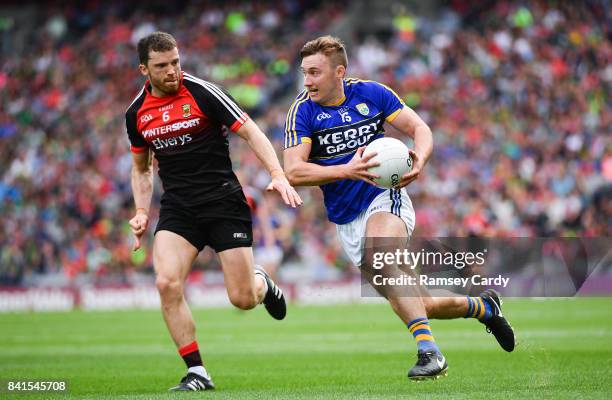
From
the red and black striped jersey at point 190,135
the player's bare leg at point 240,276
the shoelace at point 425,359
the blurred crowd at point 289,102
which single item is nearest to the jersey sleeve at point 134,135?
the red and black striped jersey at point 190,135

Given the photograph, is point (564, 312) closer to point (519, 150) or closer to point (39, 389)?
point (519, 150)

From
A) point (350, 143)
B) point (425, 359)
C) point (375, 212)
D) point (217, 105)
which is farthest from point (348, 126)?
point (425, 359)

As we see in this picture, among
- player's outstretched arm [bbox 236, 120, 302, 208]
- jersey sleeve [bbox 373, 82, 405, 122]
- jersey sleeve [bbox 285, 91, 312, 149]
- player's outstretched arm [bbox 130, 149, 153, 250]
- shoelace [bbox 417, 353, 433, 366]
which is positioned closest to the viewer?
player's outstretched arm [bbox 236, 120, 302, 208]

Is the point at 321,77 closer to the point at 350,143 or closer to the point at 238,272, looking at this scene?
the point at 350,143

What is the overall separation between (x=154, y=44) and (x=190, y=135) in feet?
2.54

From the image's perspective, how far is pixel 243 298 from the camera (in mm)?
8430

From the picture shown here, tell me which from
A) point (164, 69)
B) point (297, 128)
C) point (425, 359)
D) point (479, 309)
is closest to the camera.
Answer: point (425, 359)

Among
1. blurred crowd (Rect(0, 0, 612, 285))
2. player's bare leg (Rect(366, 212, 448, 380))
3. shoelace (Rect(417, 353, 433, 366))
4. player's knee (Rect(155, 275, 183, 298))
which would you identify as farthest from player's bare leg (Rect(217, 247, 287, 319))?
blurred crowd (Rect(0, 0, 612, 285))

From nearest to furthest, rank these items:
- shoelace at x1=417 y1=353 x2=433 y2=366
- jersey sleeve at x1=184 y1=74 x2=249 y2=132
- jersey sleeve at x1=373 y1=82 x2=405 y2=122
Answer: shoelace at x1=417 y1=353 x2=433 y2=366 < jersey sleeve at x1=184 y1=74 x2=249 y2=132 < jersey sleeve at x1=373 y1=82 x2=405 y2=122

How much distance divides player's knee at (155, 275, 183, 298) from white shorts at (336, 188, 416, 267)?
55.5 inches

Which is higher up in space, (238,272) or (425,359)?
(238,272)

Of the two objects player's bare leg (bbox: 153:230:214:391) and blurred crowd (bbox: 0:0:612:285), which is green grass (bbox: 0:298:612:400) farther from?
blurred crowd (bbox: 0:0:612:285)

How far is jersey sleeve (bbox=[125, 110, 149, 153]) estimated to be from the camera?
8336 millimetres

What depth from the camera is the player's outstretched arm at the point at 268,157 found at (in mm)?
7375
